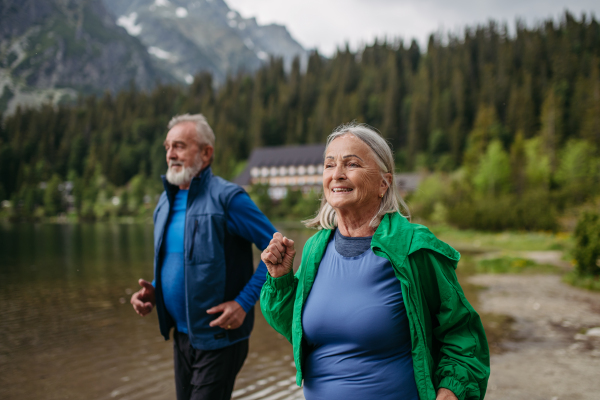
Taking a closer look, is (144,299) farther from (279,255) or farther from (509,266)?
(509,266)

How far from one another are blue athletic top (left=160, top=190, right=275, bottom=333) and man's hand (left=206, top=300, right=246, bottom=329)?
0.06 meters

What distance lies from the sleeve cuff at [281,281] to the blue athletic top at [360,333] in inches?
5.9

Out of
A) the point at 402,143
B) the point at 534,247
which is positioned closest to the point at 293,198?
the point at 402,143

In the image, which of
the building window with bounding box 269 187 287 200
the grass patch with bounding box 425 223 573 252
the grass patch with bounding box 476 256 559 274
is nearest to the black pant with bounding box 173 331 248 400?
the grass patch with bounding box 476 256 559 274

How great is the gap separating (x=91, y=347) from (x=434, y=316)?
7779 millimetres

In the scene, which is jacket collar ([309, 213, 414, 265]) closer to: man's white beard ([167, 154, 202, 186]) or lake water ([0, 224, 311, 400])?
man's white beard ([167, 154, 202, 186])

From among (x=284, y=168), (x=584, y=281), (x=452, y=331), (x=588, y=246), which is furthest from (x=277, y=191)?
(x=452, y=331)

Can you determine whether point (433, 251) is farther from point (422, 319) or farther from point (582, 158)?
point (582, 158)

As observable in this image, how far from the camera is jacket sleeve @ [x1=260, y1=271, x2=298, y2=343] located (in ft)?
6.79

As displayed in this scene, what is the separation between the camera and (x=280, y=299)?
6.91 feet

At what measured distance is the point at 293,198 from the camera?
67000 millimetres

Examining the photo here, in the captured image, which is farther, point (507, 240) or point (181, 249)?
point (507, 240)

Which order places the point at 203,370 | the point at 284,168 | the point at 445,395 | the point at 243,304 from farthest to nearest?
the point at 284,168 < the point at 243,304 < the point at 203,370 < the point at 445,395

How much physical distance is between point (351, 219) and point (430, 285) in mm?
478
